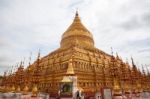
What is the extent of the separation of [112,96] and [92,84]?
15657 mm

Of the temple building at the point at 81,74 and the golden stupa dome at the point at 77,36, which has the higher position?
the golden stupa dome at the point at 77,36

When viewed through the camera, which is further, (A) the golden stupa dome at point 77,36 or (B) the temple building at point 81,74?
(A) the golden stupa dome at point 77,36

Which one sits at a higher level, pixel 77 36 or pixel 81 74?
pixel 77 36

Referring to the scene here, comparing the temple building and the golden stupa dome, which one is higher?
the golden stupa dome

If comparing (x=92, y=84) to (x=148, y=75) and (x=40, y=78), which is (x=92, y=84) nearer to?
(x=40, y=78)

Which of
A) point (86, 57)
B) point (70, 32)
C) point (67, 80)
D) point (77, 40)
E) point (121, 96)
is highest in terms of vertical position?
point (70, 32)

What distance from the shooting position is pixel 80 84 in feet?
95.8

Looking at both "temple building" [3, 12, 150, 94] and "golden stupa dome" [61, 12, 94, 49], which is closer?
"temple building" [3, 12, 150, 94]

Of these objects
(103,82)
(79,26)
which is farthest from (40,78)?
(79,26)

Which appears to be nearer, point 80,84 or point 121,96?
point 121,96

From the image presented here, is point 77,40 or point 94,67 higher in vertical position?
point 77,40

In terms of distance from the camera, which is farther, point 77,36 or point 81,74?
point 77,36

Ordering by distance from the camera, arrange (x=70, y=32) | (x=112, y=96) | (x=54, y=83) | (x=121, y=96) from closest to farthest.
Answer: (x=112, y=96)
(x=121, y=96)
(x=54, y=83)
(x=70, y=32)

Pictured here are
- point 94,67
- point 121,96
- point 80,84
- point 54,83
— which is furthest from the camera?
point 94,67
